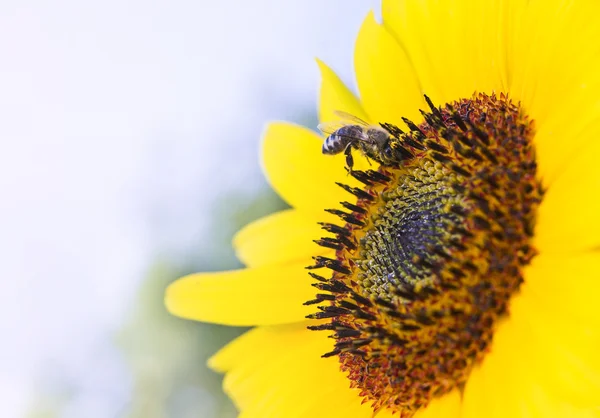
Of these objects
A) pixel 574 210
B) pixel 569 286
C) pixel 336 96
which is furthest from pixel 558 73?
pixel 336 96

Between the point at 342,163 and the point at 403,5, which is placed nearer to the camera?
the point at 403,5

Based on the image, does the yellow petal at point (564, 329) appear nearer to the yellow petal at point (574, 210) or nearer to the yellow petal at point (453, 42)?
the yellow petal at point (574, 210)

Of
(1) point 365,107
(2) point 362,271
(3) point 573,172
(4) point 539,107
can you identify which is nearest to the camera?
(3) point 573,172

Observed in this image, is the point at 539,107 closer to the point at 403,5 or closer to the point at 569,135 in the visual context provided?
the point at 569,135

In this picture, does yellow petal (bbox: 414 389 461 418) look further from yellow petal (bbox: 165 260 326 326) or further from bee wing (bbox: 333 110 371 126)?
bee wing (bbox: 333 110 371 126)

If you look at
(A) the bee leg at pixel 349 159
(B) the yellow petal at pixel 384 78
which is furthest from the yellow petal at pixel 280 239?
(B) the yellow petal at pixel 384 78

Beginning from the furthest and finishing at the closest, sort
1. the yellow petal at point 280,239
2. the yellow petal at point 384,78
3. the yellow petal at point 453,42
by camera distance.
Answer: the yellow petal at point 280,239 → the yellow petal at point 384,78 → the yellow petal at point 453,42

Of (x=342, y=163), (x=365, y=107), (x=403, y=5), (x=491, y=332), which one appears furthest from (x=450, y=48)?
(x=491, y=332)
